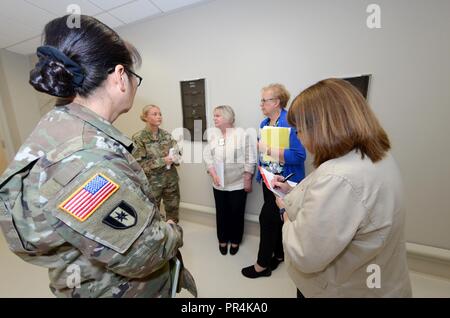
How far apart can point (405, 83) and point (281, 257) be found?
1.67 m

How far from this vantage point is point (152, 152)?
2.02 metres

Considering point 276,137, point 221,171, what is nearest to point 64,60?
point 276,137

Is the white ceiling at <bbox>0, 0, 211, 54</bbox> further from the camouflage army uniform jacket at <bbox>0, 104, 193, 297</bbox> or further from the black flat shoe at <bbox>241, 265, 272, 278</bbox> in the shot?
the black flat shoe at <bbox>241, 265, 272, 278</bbox>

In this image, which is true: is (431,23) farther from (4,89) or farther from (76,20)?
(4,89)

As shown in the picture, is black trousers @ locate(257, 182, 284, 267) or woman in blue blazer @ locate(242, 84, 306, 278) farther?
black trousers @ locate(257, 182, 284, 267)

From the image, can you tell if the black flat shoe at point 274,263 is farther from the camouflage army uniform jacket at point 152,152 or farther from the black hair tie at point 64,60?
the black hair tie at point 64,60

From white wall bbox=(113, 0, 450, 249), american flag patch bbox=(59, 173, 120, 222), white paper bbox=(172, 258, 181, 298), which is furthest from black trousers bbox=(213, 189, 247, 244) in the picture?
american flag patch bbox=(59, 173, 120, 222)

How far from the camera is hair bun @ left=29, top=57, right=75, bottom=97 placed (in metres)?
0.54

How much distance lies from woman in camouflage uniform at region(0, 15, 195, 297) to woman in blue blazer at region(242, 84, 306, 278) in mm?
1040

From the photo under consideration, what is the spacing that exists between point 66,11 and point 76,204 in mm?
2376

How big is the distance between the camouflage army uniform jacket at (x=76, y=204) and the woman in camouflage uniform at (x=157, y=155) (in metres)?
1.43

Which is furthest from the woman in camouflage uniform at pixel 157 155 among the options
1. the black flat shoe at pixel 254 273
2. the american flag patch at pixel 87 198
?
the american flag patch at pixel 87 198

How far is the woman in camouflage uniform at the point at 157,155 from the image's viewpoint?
2.00 m
